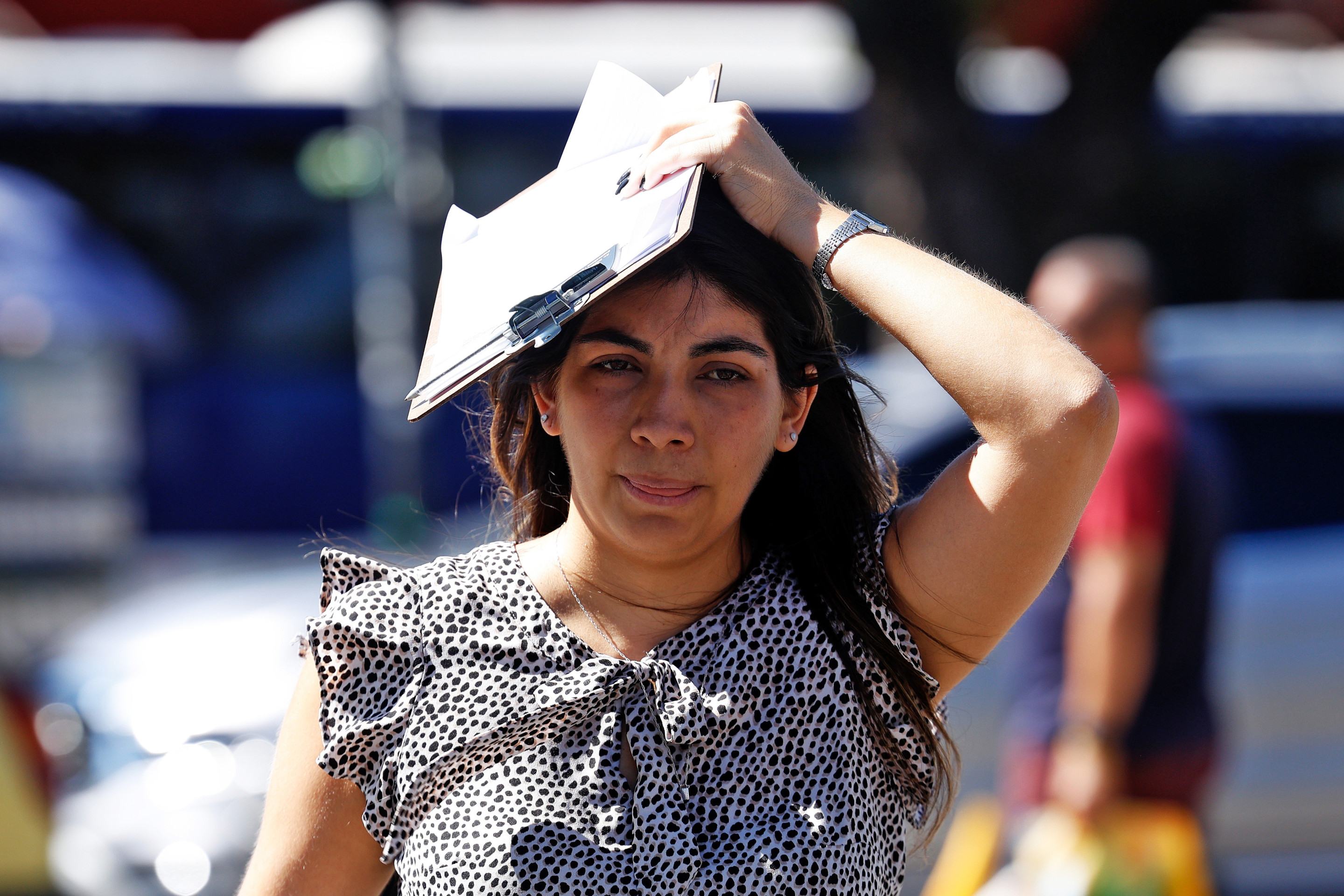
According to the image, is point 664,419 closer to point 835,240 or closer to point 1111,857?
point 835,240

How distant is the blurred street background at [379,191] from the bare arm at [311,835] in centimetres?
391

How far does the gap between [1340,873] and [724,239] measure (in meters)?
4.47

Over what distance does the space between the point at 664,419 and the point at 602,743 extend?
376 millimetres

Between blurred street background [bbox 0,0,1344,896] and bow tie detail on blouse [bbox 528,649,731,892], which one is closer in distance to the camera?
bow tie detail on blouse [bbox 528,649,731,892]

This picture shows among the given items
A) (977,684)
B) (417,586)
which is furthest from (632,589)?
(977,684)

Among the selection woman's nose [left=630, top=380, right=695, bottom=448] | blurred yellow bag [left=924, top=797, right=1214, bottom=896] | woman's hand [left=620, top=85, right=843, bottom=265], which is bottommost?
blurred yellow bag [left=924, top=797, right=1214, bottom=896]

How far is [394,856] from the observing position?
1.73 m

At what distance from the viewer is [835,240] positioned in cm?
167

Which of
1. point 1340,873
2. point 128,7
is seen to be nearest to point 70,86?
point 128,7

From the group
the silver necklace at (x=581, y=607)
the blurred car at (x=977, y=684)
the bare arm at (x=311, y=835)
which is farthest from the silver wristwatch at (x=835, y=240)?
the blurred car at (x=977, y=684)

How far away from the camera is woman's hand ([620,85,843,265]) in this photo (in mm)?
1648

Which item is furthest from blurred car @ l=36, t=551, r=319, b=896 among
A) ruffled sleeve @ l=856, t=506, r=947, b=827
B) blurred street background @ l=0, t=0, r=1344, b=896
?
ruffled sleeve @ l=856, t=506, r=947, b=827

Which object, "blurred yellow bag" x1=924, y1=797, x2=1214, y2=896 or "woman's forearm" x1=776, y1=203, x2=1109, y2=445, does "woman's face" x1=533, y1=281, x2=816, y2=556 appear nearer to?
"woman's forearm" x1=776, y1=203, x2=1109, y2=445

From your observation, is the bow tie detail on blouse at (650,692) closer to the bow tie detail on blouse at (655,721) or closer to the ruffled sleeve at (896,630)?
the bow tie detail on blouse at (655,721)
